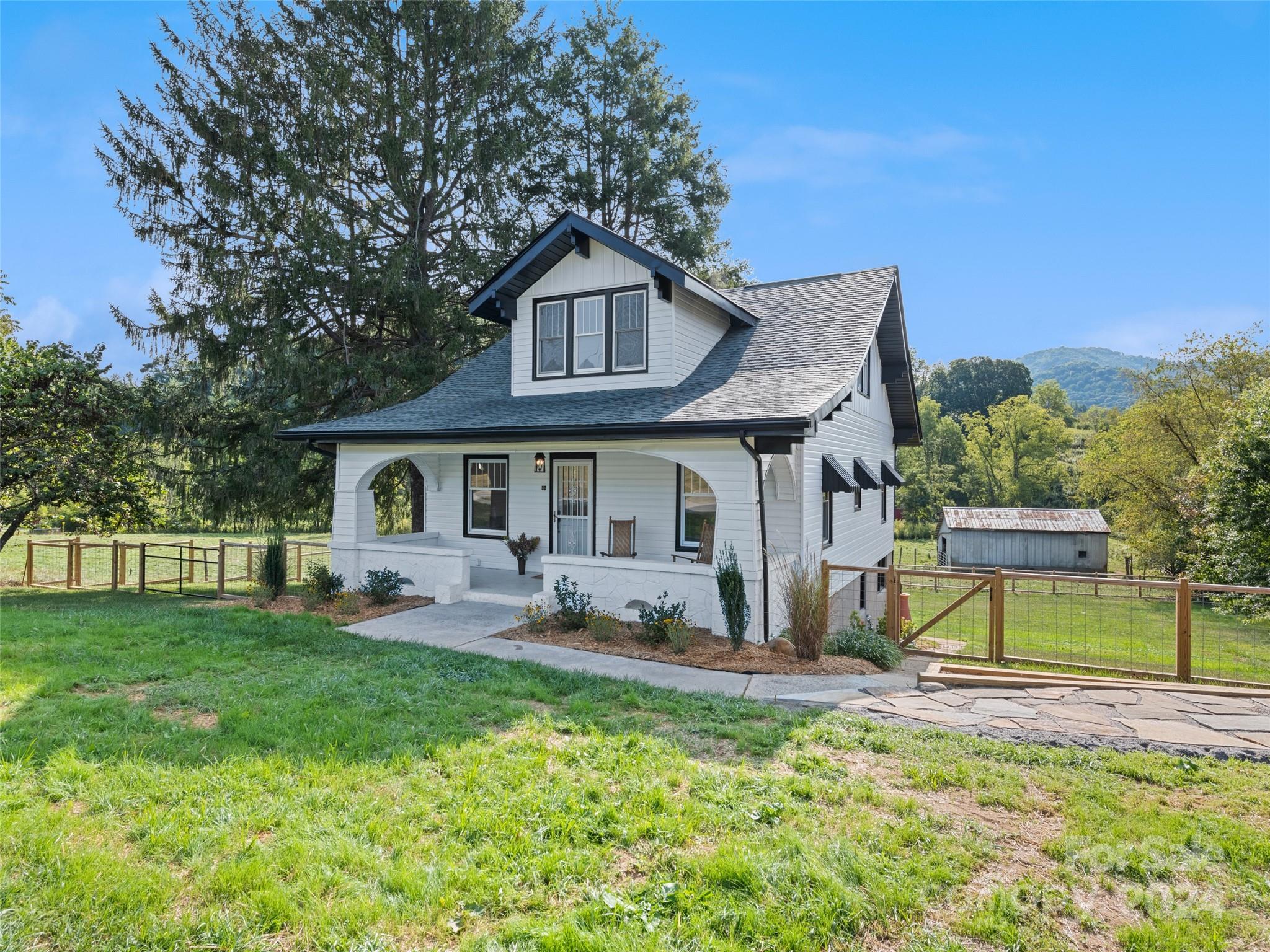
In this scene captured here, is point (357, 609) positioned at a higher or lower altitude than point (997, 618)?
lower

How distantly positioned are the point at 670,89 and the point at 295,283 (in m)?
14.2

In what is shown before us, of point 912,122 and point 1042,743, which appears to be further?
point 912,122

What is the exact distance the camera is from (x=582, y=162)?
70.9 feet

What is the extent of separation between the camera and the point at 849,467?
12164 mm

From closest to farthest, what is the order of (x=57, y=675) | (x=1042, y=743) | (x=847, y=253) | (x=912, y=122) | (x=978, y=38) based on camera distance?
1. (x=1042, y=743)
2. (x=57, y=675)
3. (x=978, y=38)
4. (x=912, y=122)
5. (x=847, y=253)

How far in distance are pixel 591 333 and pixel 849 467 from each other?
5356mm

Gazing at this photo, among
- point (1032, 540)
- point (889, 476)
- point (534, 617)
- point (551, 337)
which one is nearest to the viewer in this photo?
point (534, 617)

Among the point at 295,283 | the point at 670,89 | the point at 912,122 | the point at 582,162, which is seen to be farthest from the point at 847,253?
the point at 295,283

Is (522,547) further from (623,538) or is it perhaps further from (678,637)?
Result: (678,637)

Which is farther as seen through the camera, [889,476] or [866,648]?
[889,476]

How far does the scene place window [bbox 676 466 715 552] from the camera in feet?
35.6

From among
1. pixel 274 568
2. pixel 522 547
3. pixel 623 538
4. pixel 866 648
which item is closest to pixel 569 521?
pixel 522 547

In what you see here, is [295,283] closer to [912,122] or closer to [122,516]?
[122,516]

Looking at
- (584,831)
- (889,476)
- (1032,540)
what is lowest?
(1032,540)
